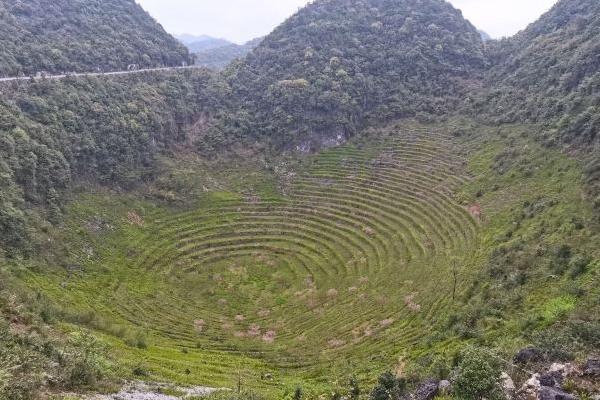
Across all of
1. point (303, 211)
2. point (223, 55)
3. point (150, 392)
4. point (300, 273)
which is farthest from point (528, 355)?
point (223, 55)

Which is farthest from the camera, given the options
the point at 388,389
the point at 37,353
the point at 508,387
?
the point at 388,389

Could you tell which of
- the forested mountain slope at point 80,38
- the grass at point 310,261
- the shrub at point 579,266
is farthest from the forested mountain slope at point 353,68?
the shrub at point 579,266

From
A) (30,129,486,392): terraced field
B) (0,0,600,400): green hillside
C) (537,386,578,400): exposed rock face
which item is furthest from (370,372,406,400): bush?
(30,129,486,392): terraced field

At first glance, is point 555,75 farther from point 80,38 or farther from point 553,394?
point 80,38

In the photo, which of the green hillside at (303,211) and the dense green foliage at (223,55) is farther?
the dense green foliage at (223,55)

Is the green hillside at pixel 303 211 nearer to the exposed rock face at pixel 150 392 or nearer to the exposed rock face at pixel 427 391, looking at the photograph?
the exposed rock face at pixel 150 392
